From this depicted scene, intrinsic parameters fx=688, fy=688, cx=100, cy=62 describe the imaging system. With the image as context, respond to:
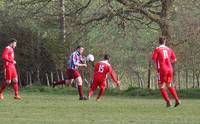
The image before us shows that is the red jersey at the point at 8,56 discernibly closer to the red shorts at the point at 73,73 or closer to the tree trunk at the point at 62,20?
the red shorts at the point at 73,73

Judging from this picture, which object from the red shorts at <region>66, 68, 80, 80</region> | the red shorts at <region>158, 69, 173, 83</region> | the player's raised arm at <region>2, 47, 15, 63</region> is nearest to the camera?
the red shorts at <region>158, 69, 173, 83</region>

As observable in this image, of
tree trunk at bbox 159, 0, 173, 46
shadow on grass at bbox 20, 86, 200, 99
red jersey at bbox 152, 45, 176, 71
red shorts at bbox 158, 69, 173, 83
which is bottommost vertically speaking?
shadow on grass at bbox 20, 86, 200, 99

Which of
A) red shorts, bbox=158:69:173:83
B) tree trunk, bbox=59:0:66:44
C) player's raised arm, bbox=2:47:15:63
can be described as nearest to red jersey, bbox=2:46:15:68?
player's raised arm, bbox=2:47:15:63

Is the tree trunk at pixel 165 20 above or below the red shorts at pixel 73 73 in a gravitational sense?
above

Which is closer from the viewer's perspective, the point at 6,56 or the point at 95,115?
the point at 95,115

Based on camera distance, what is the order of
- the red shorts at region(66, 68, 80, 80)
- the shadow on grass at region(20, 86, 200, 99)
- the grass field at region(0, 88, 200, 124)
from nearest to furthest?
the grass field at region(0, 88, 200, 124), the red shorts at region(66, 68, 80, 80), the shadow on grass at region(20, 86, 200, 99)

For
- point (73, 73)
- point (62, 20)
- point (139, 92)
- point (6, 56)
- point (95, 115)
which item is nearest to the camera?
point (95, 115)

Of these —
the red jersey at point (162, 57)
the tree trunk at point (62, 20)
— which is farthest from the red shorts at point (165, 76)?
the tree trunk at point (62, 20)

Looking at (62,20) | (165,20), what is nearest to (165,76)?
(165,20)

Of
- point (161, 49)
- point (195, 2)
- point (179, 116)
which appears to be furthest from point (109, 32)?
point (179, 116)

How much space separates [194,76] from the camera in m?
40.1

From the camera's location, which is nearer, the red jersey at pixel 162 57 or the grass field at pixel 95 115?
the grass field at pixel 95 115

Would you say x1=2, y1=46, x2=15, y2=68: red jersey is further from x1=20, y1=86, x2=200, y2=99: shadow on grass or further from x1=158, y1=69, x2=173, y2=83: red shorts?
x1=20, y1=86, x2=200, y2=99: shadow on grass

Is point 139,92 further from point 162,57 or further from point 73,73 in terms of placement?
point 162,57
